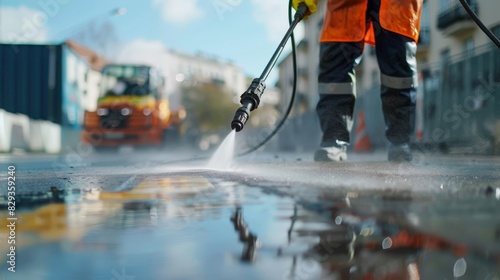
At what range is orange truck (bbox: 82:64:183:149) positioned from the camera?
14945 millimetres

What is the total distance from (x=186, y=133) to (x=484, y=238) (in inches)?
749

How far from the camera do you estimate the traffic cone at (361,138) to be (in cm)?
1048

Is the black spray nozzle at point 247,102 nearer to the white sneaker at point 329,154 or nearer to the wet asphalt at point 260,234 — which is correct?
the white sneaker at point 329,154

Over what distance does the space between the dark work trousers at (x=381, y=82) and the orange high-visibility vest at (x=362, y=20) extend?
6 cm

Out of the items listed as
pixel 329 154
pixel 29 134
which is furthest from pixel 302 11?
pixel 29 134

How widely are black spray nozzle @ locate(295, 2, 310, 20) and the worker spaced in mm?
34

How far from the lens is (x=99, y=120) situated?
49.3 ft

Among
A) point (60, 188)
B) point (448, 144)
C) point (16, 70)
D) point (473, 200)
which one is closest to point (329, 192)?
point (473, 200)

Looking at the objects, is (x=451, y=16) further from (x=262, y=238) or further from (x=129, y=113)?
(x=262, y=238)

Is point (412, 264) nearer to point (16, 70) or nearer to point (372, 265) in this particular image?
point (372, 265)

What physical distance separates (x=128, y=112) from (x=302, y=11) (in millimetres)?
12283

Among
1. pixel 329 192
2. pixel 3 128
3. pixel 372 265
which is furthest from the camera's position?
pixel 3 128

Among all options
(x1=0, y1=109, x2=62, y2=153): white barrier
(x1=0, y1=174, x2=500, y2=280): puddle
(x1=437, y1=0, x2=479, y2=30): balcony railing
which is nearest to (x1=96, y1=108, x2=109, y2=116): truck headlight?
(x1=0, y1=109, x2=62, y2=153): white barrier

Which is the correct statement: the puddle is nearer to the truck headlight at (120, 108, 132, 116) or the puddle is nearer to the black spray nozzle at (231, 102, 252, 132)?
the black spray nozzle at (231, 102, 252, 132)
